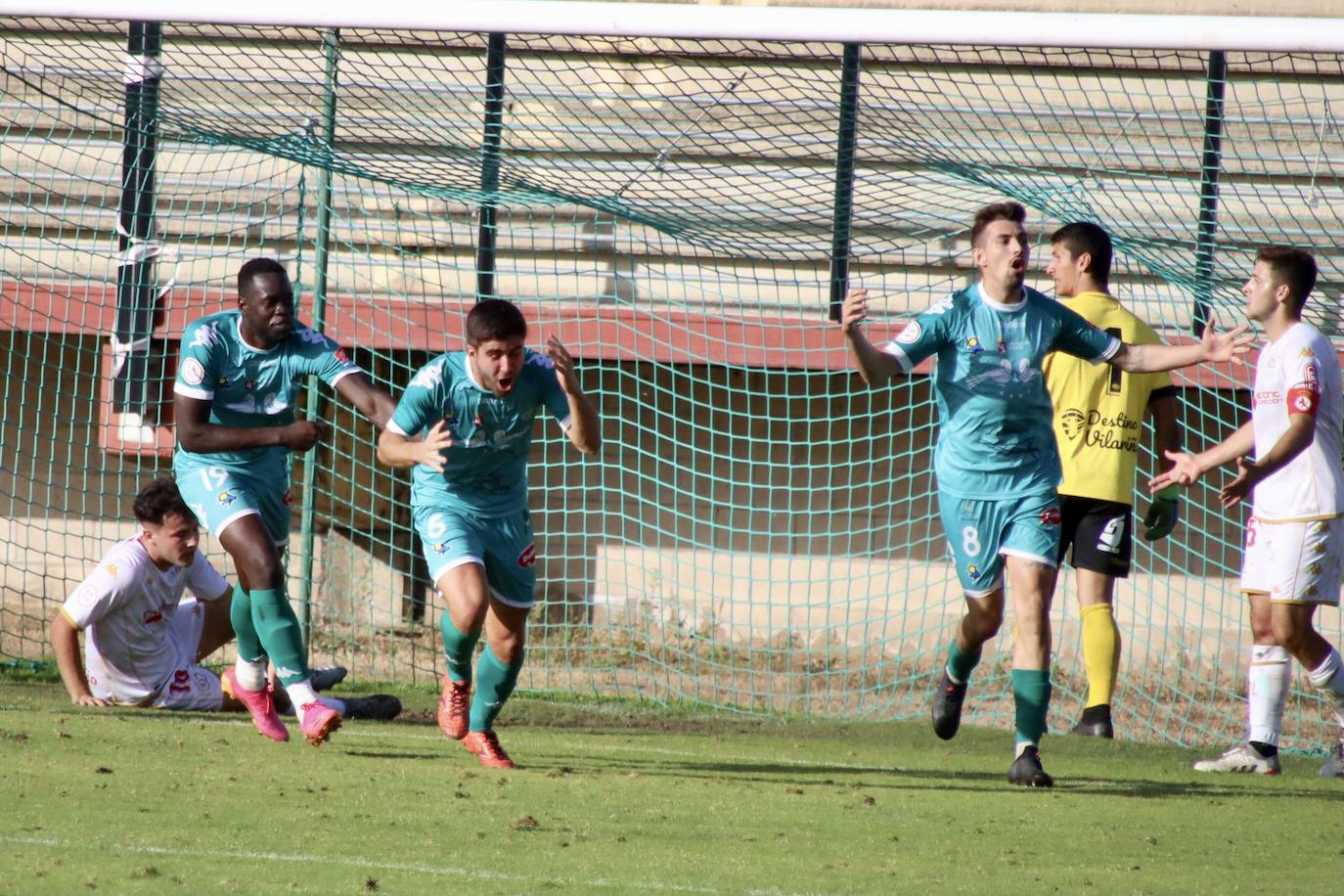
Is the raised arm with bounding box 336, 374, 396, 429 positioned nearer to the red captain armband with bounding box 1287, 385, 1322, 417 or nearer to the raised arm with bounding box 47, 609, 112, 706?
the raised arm with bounding box 47, 609, 112, 706

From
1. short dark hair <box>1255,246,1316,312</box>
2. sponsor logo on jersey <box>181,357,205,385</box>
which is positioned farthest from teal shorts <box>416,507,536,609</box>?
short dark hair <box>1255,246,1316,312</box>

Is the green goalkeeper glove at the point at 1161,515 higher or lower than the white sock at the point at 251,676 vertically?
higher

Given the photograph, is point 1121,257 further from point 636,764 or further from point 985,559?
point 636,764

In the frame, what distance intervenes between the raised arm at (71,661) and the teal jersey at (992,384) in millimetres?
3703

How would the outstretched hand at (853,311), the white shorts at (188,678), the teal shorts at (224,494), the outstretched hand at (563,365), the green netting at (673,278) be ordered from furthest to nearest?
the green netting at (673,278) < the white shorts at (188,678) < the teal shorts at (224,494) < the outstretched hand at (563,365) < the outstretched hand at (853,311)

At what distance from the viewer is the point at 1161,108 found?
27.1 ft

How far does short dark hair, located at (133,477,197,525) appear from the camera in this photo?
648 cm

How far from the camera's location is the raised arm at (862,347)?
5.02 metres

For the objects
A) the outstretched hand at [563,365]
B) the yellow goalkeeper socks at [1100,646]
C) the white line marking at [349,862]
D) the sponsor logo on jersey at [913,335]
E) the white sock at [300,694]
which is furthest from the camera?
the yellow goalkeeper socks at [1100,646]

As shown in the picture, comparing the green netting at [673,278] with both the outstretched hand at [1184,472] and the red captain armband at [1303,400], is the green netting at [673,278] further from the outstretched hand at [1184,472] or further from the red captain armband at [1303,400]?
the outstretched hand at [1184,472]

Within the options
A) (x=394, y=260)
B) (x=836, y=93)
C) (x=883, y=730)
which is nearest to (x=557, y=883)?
(x=883, y=730)

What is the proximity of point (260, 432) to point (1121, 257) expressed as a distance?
5.24m

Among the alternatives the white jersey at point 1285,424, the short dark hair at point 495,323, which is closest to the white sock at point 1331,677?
the white jersey at point 1285,424

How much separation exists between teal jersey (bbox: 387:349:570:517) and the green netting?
191 centimetres
